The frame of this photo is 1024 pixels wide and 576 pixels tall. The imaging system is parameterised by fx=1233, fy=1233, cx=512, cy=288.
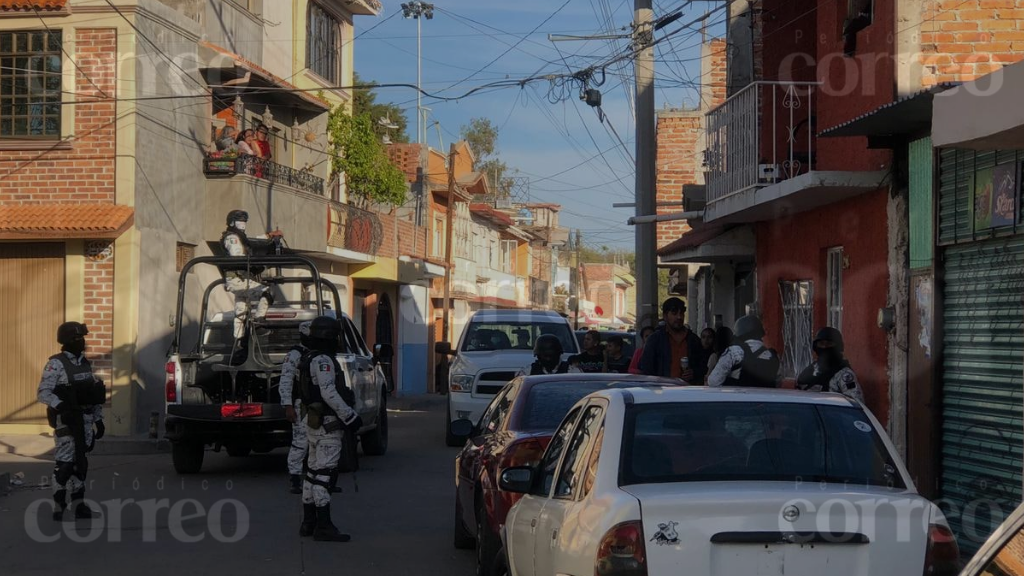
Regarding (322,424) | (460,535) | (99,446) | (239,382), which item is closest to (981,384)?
(460,535)

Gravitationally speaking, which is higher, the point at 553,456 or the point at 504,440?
the point at 553,456

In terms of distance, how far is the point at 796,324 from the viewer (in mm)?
15750

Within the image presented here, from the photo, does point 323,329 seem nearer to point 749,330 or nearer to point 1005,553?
point 749,330

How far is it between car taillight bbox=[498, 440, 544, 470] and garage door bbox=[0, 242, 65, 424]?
1386cm

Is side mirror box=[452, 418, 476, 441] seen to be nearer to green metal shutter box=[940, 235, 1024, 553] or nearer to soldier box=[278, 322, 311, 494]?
soldier box=[278, 322, 311, 494]

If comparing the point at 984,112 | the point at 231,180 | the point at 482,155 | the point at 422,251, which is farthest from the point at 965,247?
the point at 482,155

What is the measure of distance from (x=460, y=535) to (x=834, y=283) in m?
6.24

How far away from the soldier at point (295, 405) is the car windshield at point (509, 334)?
263 inches

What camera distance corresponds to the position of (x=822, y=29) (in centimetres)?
1387

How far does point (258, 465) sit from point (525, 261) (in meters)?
49.4

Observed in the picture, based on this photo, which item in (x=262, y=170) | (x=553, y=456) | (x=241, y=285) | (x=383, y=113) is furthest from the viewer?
(x=383, y=113)

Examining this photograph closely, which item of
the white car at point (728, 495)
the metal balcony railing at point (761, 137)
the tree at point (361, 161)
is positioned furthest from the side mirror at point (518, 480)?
the tree at point (361, 161)

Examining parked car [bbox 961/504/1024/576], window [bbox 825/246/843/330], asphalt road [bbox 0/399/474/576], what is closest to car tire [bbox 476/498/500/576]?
asphalt road [bbox 0/399/474/576]

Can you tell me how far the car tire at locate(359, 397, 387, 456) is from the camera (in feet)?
56.4
